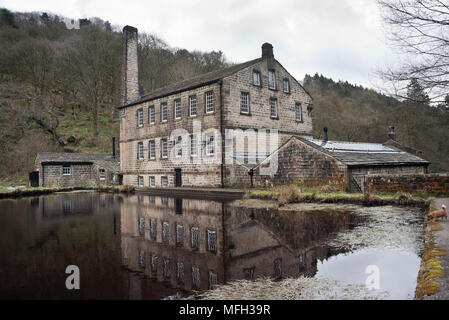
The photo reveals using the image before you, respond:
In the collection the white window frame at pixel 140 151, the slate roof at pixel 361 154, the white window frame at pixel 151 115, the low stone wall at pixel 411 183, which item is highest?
the white window frame at pixel 151 115

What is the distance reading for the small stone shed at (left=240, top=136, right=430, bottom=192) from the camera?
15.5 metres

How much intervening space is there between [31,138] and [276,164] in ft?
100

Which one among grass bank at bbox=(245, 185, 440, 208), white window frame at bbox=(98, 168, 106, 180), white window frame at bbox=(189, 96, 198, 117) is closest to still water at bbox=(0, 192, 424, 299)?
grass bank at bbox=(245, 185, 440, 208)

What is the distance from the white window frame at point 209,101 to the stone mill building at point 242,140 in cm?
8

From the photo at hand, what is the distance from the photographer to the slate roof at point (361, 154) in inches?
639

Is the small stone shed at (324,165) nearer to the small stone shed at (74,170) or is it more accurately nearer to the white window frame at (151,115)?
the white window frame at (151,115)

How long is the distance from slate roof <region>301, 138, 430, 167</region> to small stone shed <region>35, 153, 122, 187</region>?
22.0 meters

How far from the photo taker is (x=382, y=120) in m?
38.2

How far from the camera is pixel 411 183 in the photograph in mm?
12766

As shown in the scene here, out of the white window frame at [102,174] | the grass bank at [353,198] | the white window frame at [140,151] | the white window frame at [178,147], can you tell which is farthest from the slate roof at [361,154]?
the white window frame at [102,174]

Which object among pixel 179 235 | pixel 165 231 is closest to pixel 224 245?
pixel 179 235
